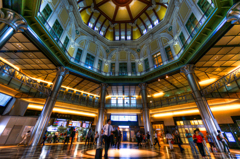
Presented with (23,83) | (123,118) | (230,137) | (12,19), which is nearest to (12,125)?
(23,83)

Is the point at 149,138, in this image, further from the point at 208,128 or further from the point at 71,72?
the point at 71,72

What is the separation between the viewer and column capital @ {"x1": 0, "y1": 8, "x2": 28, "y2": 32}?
6094mm

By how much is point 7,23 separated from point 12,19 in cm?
46

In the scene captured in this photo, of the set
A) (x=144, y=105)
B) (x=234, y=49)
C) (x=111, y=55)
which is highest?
(x=111, y=55)

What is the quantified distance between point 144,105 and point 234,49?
37.1 feet

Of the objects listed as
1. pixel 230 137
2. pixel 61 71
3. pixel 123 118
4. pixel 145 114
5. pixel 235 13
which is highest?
pixel 61 71

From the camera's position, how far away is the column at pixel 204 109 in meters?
8.87

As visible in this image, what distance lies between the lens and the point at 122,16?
22062 mm

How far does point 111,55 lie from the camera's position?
20406mm

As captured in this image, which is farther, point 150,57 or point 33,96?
point 150,57

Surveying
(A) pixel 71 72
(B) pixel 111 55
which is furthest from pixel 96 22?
(A) pixel 71 72

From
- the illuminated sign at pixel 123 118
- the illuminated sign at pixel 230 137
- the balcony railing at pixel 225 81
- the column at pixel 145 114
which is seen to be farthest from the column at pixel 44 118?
the illuminated sign at pixel 230 137

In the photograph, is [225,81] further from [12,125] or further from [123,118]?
[12,125]

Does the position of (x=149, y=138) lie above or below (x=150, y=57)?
below
